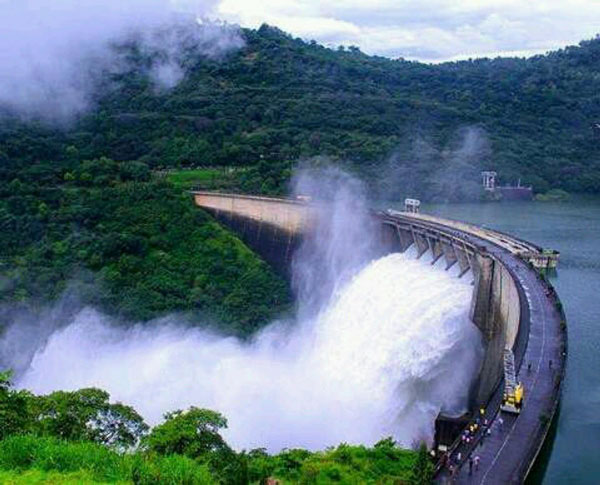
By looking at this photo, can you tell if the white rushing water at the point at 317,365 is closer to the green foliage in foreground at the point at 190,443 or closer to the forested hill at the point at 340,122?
the green foliage in foreground at the point at 190,443

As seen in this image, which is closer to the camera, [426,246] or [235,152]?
[426,246]

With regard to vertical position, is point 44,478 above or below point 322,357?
above

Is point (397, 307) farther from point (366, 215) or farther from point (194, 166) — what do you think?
point (194, 166)

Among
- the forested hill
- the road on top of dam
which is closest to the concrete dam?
the road on top of dam

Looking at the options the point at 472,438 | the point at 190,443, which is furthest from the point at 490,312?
the point at 190,443

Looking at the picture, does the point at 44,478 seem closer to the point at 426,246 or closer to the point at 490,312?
the point at 490,312

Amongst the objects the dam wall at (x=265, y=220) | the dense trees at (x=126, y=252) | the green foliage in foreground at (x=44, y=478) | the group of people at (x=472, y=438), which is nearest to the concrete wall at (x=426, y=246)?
the dam wall at (x=265, y=220)
